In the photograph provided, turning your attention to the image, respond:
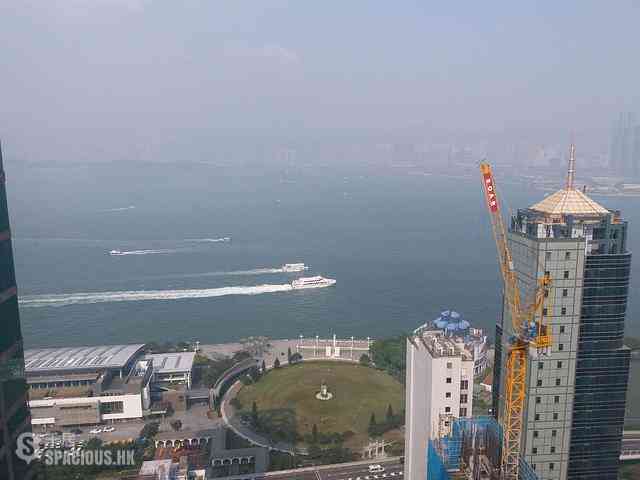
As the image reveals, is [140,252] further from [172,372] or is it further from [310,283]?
[172,372]

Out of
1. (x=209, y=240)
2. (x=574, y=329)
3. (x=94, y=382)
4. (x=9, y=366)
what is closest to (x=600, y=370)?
(x=574, y=329)

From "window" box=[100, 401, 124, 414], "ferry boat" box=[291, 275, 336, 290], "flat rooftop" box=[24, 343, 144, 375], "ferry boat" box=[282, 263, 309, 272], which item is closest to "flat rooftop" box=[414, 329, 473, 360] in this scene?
"window" box=[100, 401, 124, 414]

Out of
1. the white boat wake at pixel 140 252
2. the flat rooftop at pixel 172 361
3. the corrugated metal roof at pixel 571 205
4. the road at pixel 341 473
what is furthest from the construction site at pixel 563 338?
the white boat wake at pixel 140 252

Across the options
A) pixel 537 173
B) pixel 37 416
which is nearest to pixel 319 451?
pixel 37 416

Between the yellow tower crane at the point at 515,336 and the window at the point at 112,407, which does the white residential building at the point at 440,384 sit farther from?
the window at the point at 112,407

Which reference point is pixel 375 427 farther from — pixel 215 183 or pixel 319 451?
pixel 215 183
